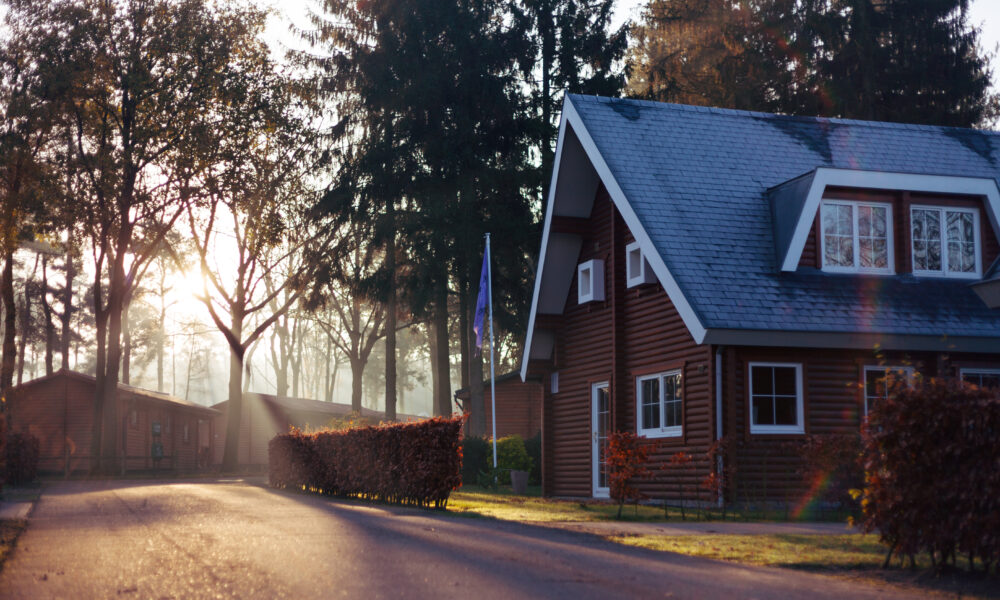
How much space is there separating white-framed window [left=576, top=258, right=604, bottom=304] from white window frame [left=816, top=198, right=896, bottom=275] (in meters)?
4.97

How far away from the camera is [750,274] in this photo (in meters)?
19.5

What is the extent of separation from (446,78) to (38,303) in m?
38.7

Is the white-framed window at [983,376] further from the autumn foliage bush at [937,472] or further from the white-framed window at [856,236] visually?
the autumn foliage bush at [937,472]

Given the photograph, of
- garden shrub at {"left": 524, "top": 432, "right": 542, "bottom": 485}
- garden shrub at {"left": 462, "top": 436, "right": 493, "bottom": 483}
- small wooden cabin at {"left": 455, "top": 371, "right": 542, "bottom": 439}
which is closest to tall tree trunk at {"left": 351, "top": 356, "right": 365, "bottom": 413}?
small wooden cabin at {"left": 455, "top": 371, "right": 542, "bottom": 439}

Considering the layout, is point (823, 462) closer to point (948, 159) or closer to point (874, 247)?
point (874, 247)

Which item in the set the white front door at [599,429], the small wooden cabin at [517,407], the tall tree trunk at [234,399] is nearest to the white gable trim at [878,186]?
the white front door at [599,429]

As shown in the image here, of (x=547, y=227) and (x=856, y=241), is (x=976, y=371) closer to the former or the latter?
(x=856, y=241)

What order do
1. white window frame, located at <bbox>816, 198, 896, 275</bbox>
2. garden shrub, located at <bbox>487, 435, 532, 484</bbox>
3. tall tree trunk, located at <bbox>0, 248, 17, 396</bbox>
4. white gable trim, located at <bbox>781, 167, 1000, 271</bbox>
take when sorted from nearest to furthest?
1. white gable trim, located at <bbox>781, 167, 1000, 271</bbox>
2. white window frame, located at <bbox>816, 198, 896, 275</bbox>
3. garden shrub, located at <bbox>487, 435, 532, 484</bbox>
4. tall tree trunk, located at <bbox>0, 248, 17, 396</bbox>

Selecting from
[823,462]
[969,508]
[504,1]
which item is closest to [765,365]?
[823,462]

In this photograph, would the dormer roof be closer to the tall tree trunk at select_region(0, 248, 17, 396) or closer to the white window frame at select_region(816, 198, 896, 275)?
the white window frame at select_region(816, 198, 896, 275)

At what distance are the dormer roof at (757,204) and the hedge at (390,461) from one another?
469 cm

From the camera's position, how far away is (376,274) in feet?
128

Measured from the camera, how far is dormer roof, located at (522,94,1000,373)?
18812 millimetres

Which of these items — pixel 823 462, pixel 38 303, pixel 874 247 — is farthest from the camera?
pixel 38 303
